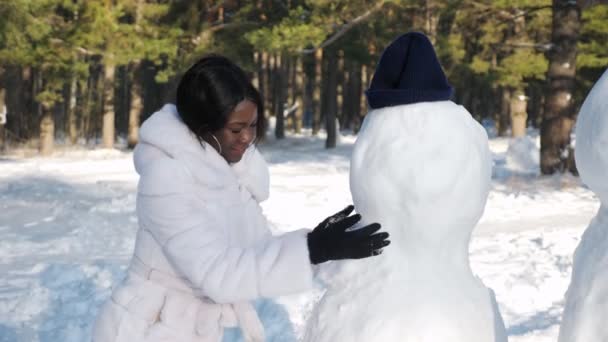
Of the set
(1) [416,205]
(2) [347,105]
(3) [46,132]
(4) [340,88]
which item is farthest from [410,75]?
(2) [347,105]

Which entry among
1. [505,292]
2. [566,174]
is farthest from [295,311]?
[566,174]

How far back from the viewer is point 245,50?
783 inches

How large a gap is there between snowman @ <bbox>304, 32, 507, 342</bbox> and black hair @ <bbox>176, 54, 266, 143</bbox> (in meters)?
0.48

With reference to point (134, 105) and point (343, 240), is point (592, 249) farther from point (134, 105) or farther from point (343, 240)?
point (134, 105)

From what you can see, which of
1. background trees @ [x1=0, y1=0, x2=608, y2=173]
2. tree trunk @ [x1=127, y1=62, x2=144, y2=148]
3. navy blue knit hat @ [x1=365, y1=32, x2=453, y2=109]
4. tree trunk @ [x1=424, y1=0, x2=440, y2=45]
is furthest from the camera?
tree trunk @ [x1=127, y1=62, x2=144, y2=148]

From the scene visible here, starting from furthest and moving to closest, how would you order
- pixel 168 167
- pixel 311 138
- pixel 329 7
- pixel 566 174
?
1. pixel 311 138
2. pixel 329 7
3. pixel 566 174
4. pixel 168 167

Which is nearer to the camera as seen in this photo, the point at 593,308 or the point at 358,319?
the point at 593,308

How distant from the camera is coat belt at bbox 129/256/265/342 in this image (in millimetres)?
2656

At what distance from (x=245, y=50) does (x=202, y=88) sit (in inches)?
A: 695

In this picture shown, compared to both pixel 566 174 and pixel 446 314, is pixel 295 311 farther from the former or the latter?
pixel 566 174

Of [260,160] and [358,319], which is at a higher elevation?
[260,160]

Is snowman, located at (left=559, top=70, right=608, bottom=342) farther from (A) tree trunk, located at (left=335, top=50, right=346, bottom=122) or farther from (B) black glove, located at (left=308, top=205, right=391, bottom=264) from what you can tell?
(A) tree trunk, located at (left=335, top=50, right=346, bottom=122)

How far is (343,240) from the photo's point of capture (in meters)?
2.17

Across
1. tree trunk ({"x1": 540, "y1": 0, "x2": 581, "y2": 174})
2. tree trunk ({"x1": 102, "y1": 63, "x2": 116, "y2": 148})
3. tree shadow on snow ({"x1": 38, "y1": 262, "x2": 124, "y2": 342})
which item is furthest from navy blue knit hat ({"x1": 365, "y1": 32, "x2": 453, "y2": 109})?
tree trunk ({"x1": 102, "y1": 63, "x2": 116, "y2": 148})
